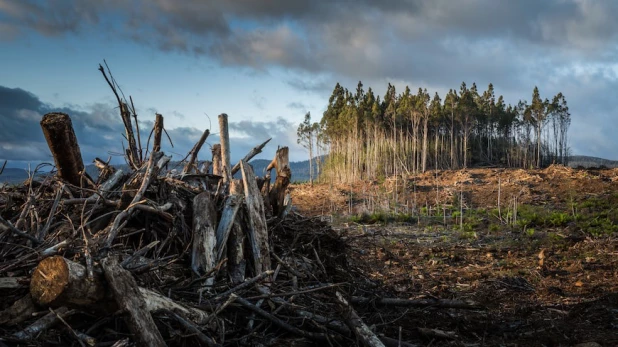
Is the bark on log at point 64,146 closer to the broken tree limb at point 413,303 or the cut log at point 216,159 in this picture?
the cut log at point 216,159

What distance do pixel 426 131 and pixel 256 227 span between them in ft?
135

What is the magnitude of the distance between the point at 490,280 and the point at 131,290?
6.67 m

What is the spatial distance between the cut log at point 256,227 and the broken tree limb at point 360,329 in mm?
1137

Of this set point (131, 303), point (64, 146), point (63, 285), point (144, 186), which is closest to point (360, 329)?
point (131, 303)

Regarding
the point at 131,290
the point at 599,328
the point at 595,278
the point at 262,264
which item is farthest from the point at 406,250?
the point at 131,290

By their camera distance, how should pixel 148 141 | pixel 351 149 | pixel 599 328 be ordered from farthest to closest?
pixel 351 149 < pixel 148 141 < pixel 599 328

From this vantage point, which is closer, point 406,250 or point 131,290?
point 131,290

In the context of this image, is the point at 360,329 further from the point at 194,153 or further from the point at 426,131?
the point at 426,131

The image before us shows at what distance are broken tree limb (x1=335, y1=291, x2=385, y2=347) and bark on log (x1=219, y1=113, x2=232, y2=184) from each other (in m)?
2.58

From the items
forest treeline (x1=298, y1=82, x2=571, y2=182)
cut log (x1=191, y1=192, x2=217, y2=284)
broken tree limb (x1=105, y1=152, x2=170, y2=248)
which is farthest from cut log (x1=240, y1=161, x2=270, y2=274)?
forest treeline (x1=298, y1=82, x2=571, y2=182)

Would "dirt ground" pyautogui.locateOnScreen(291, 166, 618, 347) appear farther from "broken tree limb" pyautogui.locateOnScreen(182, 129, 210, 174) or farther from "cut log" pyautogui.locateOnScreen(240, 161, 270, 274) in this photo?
"broken tree limb" pyautogui.locateOnScreen(182, 129, 210, 174)

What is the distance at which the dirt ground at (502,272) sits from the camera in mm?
4430

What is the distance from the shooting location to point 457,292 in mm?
6906

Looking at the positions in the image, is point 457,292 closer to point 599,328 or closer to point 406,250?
point 599,328
